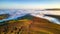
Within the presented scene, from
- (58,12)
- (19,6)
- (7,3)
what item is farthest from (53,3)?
(7,3)

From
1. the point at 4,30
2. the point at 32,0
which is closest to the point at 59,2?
the point at 32,0

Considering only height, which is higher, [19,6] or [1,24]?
[19,6]

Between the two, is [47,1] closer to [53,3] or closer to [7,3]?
[53,3]

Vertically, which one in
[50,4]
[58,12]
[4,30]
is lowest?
[4,30]

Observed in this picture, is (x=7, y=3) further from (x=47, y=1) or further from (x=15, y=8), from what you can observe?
(x=47, y=1)

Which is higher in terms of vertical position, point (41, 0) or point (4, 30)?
point (41, 0)

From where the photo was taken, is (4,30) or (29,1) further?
(29,1)
